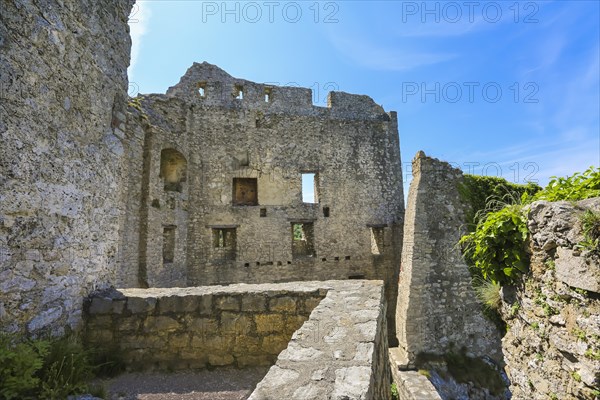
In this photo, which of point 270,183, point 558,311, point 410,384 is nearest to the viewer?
point 558,311

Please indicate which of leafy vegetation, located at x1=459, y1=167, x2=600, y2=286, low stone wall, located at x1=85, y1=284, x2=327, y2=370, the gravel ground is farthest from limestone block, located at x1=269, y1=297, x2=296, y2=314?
leafy vegetation, located at x1=459, y1=167, x2=600, y2=286

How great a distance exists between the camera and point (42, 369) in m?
2.15

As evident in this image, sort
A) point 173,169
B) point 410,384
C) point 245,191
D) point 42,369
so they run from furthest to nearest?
1. point 245,191
2. point 173,169
3. point 410,384
4. point 42,369

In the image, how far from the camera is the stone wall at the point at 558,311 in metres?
2.58

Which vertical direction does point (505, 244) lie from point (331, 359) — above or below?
above

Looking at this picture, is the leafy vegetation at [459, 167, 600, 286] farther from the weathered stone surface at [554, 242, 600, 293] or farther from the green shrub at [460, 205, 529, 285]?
the weathered stone surface at [554, 242, 600, 293]

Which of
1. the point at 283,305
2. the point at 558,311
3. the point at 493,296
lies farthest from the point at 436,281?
the point at 283,305

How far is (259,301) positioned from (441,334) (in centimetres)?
606

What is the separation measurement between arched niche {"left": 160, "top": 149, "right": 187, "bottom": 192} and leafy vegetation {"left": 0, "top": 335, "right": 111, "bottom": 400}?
8827mm

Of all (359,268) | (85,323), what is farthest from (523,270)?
(359,268)

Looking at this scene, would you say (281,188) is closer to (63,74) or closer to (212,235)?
(212,235)

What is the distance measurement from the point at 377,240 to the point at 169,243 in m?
8.38

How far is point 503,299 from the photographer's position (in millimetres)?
3850

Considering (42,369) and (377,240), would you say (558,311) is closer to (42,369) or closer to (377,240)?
(42,369)
